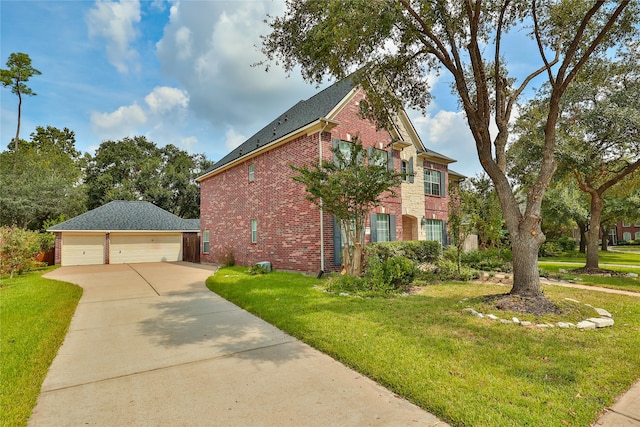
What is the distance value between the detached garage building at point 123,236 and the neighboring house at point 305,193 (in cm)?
778

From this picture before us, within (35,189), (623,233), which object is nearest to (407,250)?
(35,189)

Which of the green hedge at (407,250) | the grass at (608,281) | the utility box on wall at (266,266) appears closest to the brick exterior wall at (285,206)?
the utility box on wall at (266,266)

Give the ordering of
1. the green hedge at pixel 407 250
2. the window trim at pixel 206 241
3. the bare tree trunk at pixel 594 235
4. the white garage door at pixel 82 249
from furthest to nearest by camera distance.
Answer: the white garage door at pixel 82 249, the window trim at pixel 206 241, the bare tree trunk at pixel 594 235, the green hedge at pixel 407 250

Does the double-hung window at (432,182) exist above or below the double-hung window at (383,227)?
above

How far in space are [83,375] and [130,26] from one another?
403 inches

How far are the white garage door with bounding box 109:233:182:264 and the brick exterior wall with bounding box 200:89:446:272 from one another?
9063 mm

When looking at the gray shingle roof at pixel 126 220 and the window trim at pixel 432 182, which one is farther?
the gray shingle roof at pixel 126 220

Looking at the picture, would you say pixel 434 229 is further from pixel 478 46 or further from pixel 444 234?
pixel 478 46

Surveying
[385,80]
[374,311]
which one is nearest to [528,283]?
[374,311]

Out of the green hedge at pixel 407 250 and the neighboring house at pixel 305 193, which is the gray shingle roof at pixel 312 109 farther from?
the green hedge at pixel 407 250

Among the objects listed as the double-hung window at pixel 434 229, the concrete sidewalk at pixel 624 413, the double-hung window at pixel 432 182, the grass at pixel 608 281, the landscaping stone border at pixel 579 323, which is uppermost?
the double-hung window at pixel 432 182

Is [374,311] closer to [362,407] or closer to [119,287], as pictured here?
[362,407]

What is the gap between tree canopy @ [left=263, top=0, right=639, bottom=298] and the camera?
621cm

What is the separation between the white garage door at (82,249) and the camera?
21.6m
